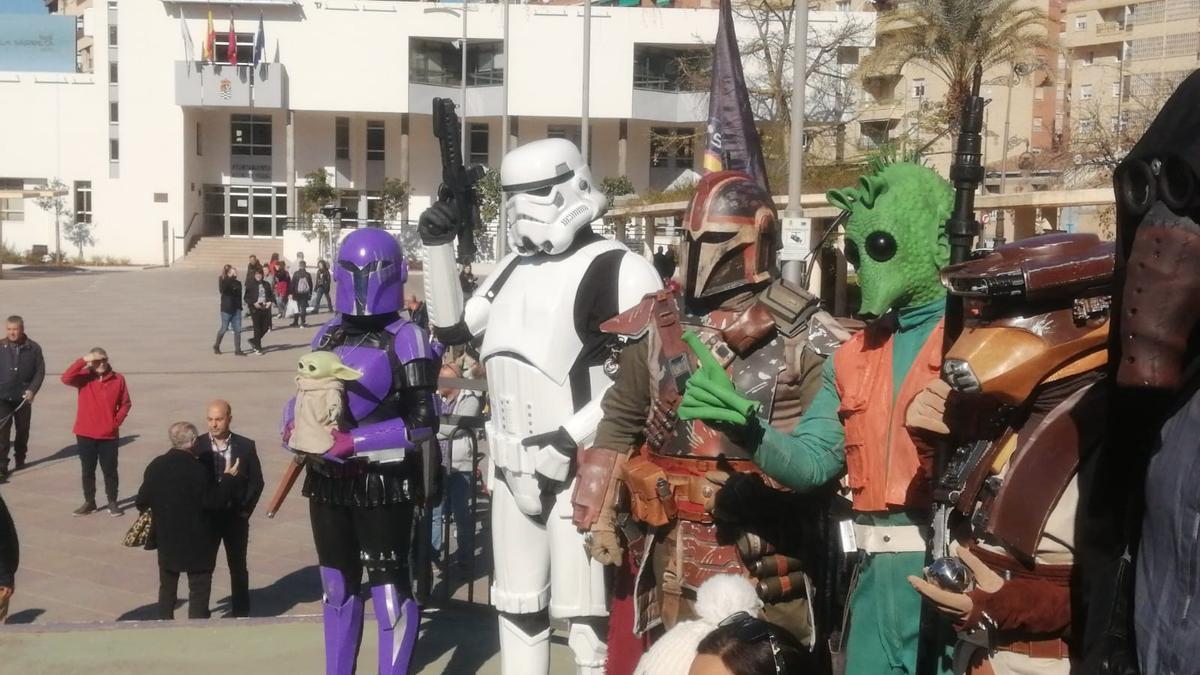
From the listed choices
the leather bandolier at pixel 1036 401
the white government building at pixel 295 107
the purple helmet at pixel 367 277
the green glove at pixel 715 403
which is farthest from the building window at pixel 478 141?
the leather bandolier at pixel 1036 401

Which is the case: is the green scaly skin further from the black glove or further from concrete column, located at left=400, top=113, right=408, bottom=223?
concrete column, located at left=400, top=113, right=408, bottom=223

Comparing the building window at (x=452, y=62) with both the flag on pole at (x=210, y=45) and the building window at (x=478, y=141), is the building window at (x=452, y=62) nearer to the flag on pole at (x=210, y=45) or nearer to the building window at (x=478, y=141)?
the building window at (x=478, y=141)

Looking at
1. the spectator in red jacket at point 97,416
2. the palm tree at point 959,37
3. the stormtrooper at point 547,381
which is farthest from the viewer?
the palm tree at point 959,37

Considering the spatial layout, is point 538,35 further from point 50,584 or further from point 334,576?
point 334,576

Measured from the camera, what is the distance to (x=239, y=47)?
44688 mm

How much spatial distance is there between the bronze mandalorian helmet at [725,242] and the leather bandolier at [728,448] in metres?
0.09

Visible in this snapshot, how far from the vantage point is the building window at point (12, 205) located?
4600 centimetres

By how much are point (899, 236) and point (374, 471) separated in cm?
264

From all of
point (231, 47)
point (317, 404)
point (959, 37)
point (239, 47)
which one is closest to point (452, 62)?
point (239, 47)

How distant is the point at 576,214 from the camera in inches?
171

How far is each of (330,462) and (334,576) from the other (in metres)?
0.48

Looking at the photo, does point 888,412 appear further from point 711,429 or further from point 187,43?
point 187,43

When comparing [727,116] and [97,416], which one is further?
[727,116]

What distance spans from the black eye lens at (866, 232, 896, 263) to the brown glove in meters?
0.41
